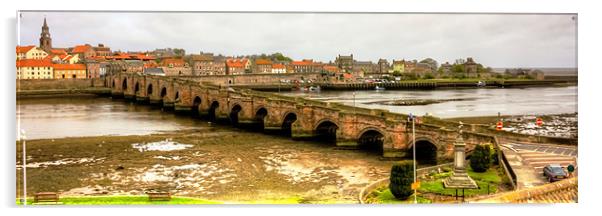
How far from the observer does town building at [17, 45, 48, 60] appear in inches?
710

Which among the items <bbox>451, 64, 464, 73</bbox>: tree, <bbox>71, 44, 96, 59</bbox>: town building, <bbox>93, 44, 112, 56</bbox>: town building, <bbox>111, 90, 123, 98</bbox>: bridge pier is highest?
<bbox>93, 44, 112, 56</bbox>: town building

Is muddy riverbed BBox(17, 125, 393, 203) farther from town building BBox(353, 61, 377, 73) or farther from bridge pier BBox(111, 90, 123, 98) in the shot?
bridge pier BBox(111, 90, 123, 98)

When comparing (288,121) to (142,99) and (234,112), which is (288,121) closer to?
(234,112)

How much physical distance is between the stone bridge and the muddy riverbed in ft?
3.71

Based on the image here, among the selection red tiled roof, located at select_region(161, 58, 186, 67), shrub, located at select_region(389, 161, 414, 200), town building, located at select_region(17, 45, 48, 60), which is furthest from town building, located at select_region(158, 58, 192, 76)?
shrub, located at select_region(389, 161, 414, 200)

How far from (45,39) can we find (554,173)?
56.9 feet

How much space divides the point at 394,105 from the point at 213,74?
1544cm

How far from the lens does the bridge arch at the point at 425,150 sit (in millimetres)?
24531

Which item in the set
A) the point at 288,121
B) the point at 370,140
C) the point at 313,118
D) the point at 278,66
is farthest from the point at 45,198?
the point at 278,66

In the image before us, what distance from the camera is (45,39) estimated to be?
22078mm

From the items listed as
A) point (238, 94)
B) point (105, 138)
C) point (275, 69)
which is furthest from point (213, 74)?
point (105, 138)

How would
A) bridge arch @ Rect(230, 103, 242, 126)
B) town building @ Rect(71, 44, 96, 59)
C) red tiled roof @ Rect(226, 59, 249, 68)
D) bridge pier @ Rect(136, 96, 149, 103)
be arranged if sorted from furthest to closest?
bridge pier @ Rect(136, 96, 149, 103), red tiled roof @ Rect(226, 59, 249, 68), bridge arch @ Rect(230, 103, 242, 126), town building @ Rect(71, 44, 96, 59)

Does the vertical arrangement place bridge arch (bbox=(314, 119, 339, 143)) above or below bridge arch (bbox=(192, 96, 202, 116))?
below

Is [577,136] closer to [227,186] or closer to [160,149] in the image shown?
[227,186]
